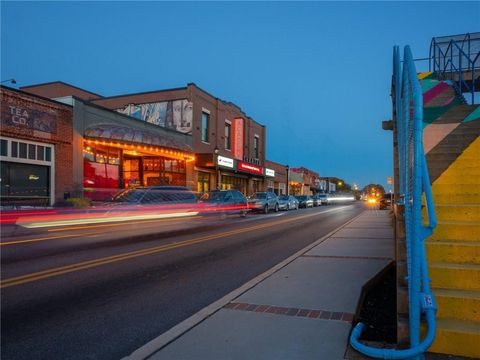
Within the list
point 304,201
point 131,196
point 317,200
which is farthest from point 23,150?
point 317,200

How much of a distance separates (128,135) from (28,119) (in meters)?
6.87

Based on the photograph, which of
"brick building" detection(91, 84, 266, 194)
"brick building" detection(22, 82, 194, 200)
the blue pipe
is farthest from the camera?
"brick building" detection(91, 84, 266, 194)

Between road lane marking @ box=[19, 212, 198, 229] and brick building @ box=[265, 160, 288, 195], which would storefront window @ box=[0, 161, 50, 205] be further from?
brick building @ box=[265, 160, 288, 195]

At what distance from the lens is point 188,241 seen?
40.9 ft

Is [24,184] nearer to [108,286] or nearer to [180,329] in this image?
[108,286]

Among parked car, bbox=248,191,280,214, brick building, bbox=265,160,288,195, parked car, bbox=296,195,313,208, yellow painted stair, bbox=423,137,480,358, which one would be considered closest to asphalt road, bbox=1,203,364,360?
yellow painted stair, bbox=423,137,480,358

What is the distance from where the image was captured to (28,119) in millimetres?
20312

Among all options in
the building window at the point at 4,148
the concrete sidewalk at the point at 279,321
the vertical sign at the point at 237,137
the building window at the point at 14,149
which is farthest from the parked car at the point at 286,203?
the concrete sidewalk at the point at 279,321

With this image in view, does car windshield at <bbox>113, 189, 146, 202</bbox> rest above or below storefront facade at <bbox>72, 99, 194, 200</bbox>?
below

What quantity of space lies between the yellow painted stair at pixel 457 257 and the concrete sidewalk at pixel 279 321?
991 mm

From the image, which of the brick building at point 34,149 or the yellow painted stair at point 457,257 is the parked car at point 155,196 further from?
the yellow painted stair at point 457,257

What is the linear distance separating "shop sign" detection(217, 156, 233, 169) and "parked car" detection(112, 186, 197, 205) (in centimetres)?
1263

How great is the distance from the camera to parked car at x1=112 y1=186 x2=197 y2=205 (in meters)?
19.9

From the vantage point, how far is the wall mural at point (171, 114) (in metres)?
35.9
